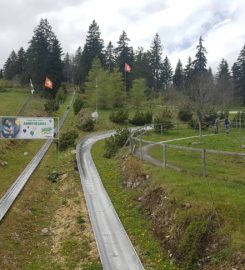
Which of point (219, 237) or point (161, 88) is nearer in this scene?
point (219, 237)

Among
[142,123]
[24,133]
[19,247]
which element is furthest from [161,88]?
[19,247]

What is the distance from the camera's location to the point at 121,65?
103125 millimetres

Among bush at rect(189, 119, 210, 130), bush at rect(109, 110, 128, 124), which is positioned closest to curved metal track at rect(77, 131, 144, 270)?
bush at rect(189, 119, 210, 130)

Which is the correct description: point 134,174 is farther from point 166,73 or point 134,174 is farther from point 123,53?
point 166,73

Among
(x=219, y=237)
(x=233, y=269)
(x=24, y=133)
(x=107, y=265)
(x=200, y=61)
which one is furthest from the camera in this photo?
(x=200, y=61)

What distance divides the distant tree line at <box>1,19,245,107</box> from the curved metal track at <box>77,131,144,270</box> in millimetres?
49130

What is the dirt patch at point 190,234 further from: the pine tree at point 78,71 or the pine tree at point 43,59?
the pine tree at point 78,71

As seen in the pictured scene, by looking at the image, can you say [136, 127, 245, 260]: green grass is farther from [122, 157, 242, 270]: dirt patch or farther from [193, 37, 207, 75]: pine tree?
[193, 37, 207, 75]: pine tree

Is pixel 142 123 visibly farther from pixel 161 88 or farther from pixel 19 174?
pixel 161 88

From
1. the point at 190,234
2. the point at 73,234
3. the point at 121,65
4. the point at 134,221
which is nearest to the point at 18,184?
the point at 73,234

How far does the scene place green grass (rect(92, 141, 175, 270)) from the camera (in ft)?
41.3

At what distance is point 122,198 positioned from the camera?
65.7ft

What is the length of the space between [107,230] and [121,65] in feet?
295

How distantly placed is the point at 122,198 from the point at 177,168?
3.03 metres
